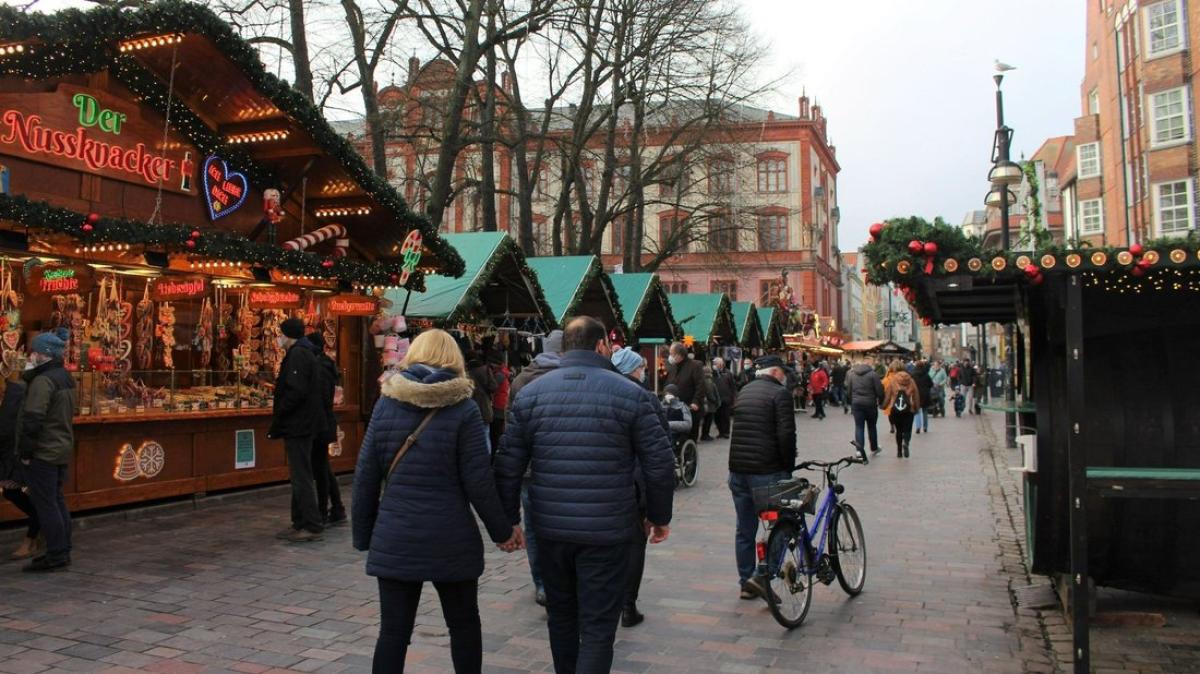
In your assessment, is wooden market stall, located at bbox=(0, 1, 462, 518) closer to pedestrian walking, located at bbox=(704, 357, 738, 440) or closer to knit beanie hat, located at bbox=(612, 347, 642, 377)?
knit beanie hat, located at bbox=(612, 347, 642, 377)

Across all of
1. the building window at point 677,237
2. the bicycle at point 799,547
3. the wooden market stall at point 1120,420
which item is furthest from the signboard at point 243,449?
the building window at point 677,237

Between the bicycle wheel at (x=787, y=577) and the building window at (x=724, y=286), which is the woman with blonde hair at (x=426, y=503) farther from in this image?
the building window at (x=724, y=286)

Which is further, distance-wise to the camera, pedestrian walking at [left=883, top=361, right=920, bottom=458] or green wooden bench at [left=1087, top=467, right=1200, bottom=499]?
pedestrian walking at [left=883, top=361, right=920, bottom=458]

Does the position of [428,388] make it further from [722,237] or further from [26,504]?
[722,237]

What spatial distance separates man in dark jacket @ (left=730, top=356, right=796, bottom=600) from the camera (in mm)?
6203

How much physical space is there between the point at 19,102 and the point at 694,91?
18.7 metres

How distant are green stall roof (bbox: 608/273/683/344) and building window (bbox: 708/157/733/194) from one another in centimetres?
934

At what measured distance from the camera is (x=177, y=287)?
9.93 meters

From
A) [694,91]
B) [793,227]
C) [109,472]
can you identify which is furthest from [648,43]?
[793,227]

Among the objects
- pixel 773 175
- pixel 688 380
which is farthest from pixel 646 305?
pixel 773 175

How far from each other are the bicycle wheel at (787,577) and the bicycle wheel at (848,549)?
48 centimetres

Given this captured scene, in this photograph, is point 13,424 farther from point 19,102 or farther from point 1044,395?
point 1044,395

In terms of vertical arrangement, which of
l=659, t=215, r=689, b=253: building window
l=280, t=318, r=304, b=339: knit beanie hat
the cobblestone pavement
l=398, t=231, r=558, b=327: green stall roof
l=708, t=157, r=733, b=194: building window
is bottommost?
the cobblestone pavement

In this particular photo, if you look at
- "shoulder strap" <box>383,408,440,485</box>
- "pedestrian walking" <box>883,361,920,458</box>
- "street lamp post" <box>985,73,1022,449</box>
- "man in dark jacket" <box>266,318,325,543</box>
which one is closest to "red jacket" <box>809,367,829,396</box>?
"street lamp post" <box>985,73,1022,449</box>
